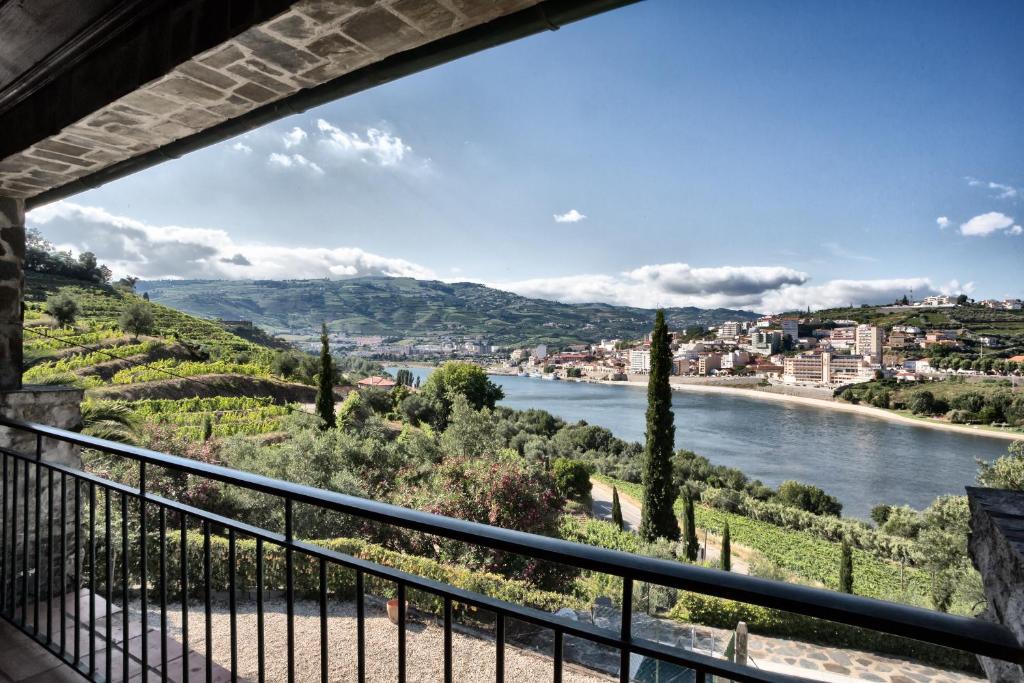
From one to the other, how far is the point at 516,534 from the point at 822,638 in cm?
965

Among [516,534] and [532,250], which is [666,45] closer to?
[516,534]

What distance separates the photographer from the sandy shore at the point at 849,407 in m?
23.4

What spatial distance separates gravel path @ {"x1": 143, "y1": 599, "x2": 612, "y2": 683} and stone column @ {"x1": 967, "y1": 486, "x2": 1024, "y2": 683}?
4.34m

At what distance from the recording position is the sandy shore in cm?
2338

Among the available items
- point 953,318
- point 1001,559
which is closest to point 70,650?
point 1001,559

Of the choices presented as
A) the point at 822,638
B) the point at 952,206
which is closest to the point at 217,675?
the point at 822,638

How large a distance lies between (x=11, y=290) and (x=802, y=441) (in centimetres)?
4245

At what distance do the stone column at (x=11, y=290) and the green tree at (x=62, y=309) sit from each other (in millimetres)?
18391

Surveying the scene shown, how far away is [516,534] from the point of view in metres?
0.80

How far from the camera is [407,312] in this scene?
55.3 metres

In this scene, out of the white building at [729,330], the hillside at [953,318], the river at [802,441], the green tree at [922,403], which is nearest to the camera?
the green tree at [922,403]

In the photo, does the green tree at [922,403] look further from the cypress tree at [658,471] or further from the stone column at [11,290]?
the stone column at [11,290]

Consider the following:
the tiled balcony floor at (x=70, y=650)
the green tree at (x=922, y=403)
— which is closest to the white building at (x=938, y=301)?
the green tree at (x=922, y=403)

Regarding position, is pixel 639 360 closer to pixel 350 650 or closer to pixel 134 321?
pixel 134 321
